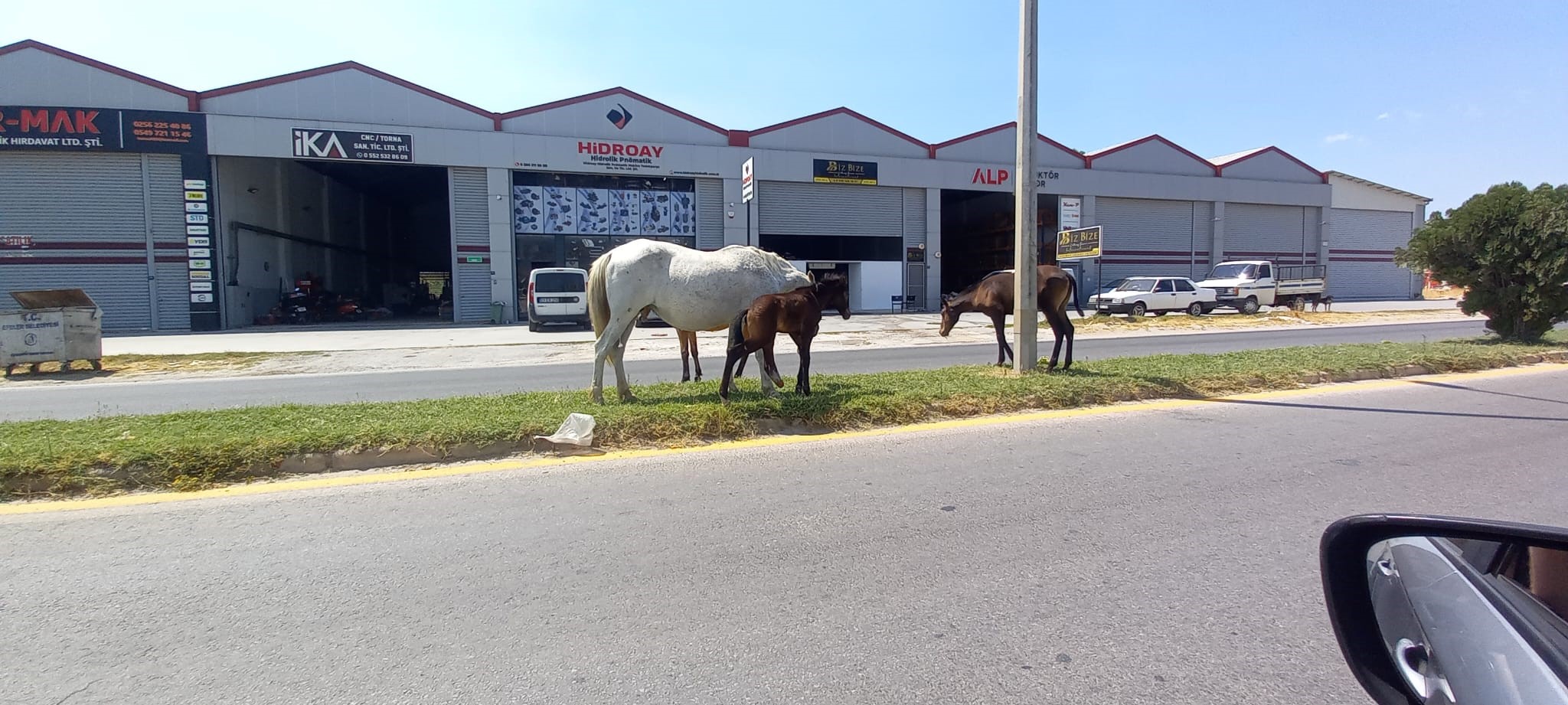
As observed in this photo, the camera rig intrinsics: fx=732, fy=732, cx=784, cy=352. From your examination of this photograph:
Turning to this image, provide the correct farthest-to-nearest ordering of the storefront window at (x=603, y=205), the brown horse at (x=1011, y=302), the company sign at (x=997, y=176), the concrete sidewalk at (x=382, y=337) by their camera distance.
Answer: the company sign at (x=997, y=176) → the storefront window at (x=603, y=205) → the concrete sidewalk at (x=382, y=337) → the brown horse at (x=1011, y=302)

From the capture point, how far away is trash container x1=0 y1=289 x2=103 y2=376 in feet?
42.2

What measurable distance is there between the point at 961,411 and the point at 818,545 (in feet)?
12.2

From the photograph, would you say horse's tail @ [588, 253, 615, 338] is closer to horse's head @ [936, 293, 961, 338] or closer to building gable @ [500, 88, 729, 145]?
horse's head @ [936, 293, 961, 338]

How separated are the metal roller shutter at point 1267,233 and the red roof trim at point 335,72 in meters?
38.4

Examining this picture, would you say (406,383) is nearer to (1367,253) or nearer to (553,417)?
(553,417)

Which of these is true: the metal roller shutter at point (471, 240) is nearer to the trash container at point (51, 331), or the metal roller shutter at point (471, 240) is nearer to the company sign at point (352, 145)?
the company sign at point (352, 145)

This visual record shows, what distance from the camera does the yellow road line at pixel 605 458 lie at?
473 centimetres

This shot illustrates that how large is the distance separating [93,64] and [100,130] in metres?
2.26

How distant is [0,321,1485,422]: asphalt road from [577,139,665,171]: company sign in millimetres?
16838

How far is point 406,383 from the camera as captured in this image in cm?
1153

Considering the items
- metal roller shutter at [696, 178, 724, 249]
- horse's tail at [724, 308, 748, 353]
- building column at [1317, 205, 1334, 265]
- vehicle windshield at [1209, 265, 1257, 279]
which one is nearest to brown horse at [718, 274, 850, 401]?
horse's tail at [724, 308, 748, 353]

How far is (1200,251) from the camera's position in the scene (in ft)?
131

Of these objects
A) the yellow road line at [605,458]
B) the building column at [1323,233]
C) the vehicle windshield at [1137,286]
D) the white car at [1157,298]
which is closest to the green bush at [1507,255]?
the yellow road line at [605,458]

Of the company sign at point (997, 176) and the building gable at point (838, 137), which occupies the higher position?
the building gable at point (838, 137)
